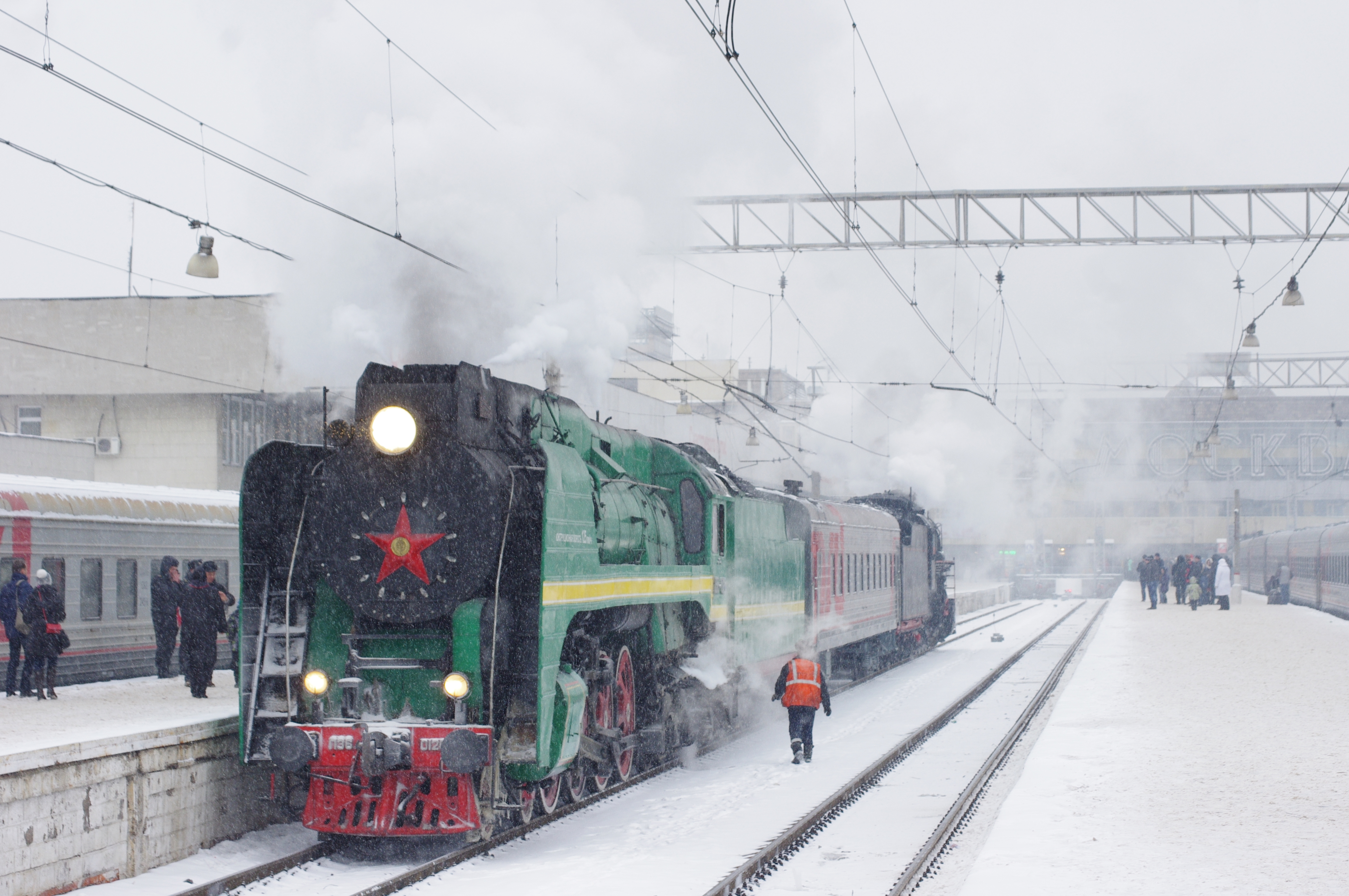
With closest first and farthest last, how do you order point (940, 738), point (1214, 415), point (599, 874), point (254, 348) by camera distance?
point (599, 874) → point (940, 738) → point (254, 348) → point (1214, 415)

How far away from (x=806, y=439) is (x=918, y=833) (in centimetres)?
4150

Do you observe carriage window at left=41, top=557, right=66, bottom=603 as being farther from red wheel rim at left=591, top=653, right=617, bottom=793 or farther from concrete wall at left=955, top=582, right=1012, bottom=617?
concrete wall at left=955, top=582, right=1012, bottom=617

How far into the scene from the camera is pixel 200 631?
12469mm

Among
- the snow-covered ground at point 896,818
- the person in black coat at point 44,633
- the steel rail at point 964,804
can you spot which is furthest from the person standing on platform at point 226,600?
the steel rail at point 964,804

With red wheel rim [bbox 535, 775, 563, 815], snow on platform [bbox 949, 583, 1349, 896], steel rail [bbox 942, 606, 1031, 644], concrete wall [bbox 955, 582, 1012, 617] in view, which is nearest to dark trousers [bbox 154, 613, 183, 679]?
red wheel rim [bbox 535, 775, 563, 815]

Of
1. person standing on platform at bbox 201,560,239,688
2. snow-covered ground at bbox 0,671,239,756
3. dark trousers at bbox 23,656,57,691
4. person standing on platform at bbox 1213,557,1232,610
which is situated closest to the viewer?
snow-covered ground at bbox 0,671,239,756

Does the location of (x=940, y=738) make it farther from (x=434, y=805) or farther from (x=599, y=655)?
(x=434, y=805)

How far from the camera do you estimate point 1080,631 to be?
111ft

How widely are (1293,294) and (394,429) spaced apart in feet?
55.8

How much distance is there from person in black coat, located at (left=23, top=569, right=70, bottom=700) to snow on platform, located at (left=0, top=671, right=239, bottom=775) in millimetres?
247

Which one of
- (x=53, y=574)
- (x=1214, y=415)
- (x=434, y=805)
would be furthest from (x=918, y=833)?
(x=1214, y=415)

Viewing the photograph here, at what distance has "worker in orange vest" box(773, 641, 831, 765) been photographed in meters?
12.7

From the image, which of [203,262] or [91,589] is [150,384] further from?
[203,262]

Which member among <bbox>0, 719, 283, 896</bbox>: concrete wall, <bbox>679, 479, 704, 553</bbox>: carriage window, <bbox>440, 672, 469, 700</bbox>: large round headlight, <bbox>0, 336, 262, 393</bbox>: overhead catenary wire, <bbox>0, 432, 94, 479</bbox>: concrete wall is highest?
<bbox>0, 336, 262, 393</bbox>: overhead catenary wire
